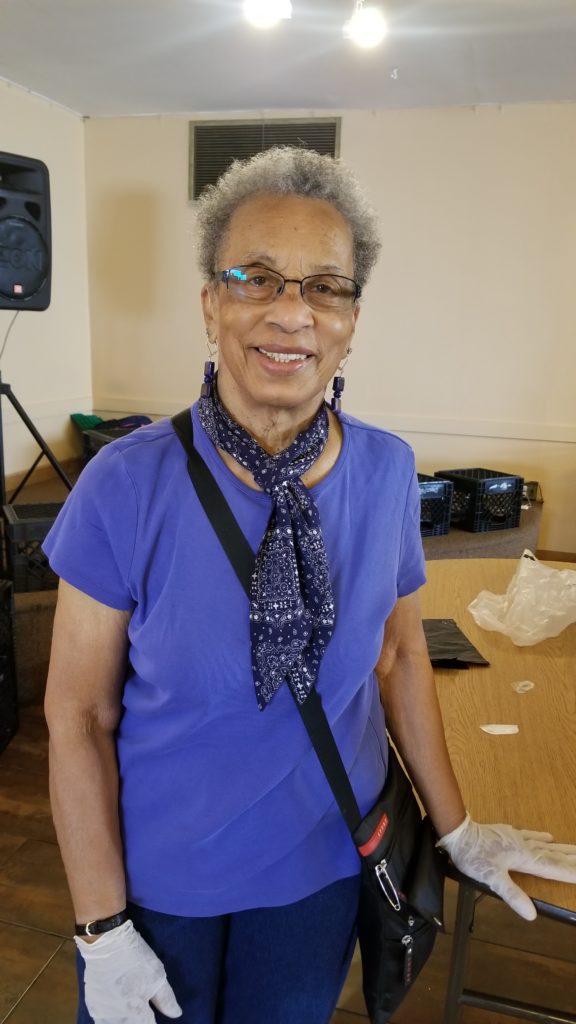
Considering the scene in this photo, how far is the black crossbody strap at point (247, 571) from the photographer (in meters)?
0.88

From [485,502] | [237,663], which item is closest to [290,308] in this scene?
[237,663]

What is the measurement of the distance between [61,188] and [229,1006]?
450cm

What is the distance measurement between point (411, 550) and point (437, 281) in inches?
139

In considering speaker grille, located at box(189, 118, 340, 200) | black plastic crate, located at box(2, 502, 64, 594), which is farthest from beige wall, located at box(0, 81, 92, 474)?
black plastic crate, located at box(2, 502, 64, 594)

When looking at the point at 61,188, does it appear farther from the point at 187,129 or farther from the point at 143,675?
the point at 143,675

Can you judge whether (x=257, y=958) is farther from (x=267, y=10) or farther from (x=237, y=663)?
(x=267, y=10)

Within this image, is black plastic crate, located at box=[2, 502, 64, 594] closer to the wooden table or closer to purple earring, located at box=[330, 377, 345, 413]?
the wooden table

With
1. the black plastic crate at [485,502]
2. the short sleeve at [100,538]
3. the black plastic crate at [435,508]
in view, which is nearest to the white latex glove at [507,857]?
the short sleeve at [100,538]

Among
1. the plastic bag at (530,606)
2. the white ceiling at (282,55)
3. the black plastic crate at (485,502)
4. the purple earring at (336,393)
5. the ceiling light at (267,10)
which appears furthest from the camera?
the black plastic crate at (485,502)

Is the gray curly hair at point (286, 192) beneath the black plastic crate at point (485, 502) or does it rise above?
above

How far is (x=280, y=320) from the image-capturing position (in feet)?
2.95

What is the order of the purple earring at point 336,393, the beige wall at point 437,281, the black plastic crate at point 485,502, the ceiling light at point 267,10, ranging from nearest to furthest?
1. the purple earring at point 336,393
2. the ceiling light at point 267,10
3. the black plastic crate at point 485,502
4. the beige wall at point 437,281

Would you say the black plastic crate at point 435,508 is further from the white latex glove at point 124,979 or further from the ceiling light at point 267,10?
the white latex glove at point 124,979

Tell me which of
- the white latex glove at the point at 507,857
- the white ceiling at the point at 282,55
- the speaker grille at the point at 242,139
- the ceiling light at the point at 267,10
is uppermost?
the white ceiling at the point at 282,55
